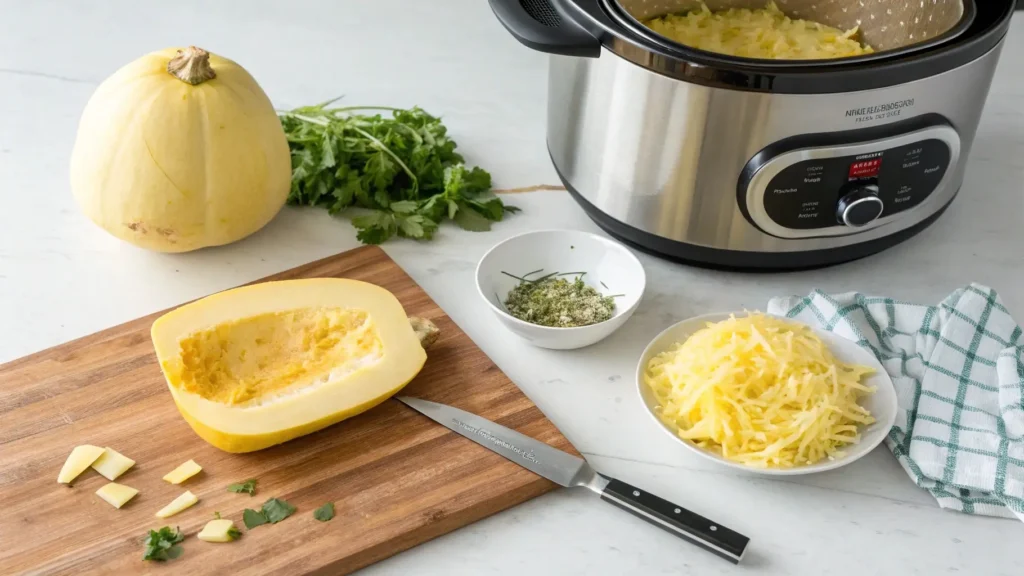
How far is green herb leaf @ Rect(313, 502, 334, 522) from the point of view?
1062 mm

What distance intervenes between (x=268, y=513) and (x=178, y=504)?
3.9 inches

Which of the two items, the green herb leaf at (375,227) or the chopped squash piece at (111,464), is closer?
the chopped squash piece at (111,464)

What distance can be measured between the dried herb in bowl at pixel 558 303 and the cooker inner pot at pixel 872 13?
1.23ft

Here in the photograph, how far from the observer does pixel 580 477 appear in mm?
1110

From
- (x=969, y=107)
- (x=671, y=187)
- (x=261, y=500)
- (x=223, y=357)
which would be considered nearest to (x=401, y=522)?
(x=261, y=500)

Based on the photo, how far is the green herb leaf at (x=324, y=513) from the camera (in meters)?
1.06

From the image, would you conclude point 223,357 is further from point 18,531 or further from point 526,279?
point 526,279

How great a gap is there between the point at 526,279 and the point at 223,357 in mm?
435

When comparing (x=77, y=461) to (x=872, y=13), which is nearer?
(x=77, y=461)

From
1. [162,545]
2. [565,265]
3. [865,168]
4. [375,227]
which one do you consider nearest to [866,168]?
[865,168]

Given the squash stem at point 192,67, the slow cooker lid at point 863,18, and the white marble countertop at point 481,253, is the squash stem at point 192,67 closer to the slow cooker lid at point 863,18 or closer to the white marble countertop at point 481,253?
the white marble countertop at point 481,253

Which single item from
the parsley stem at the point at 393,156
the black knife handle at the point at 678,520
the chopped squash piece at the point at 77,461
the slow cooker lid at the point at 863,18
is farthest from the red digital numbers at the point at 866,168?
the chopped squash piece at the point at 77,461

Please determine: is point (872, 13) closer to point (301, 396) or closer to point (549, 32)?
point (549, 32)

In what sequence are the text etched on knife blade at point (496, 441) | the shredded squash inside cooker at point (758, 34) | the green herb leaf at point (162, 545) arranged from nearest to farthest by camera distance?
1. the green herb leaf at point (162, 545)
2. the text etched on knife blade at point (496, 441)
3. the shredded squash inside cooker at point (758, 34)
